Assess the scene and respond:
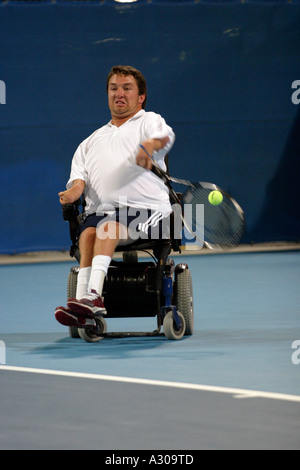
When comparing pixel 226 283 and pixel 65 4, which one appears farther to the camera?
pixel 65 4

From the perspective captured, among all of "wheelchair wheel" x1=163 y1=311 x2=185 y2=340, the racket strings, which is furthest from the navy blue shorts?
"wheelchair wheel" x1=163 y1=311 x2=185 y2=340

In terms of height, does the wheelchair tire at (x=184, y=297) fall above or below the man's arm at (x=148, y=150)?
below

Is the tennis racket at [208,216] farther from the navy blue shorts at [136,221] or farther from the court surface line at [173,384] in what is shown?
the court surface line at [173,384]

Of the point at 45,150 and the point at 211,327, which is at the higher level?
the point at 45,150

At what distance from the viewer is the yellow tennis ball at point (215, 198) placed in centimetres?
571

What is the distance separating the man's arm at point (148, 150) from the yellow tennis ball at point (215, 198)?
0.43 meters

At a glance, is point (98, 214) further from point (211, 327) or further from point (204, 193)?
point (211, 327)

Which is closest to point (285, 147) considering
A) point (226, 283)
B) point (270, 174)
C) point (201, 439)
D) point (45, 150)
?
point (270, 174)

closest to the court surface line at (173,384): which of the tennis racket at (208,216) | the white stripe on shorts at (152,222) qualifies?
the white stripe on shorts at (152,222)

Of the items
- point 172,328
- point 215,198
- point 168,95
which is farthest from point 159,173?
point 168,95

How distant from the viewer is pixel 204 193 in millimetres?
5883

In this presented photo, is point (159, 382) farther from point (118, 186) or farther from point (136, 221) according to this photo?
point (118, 186)
